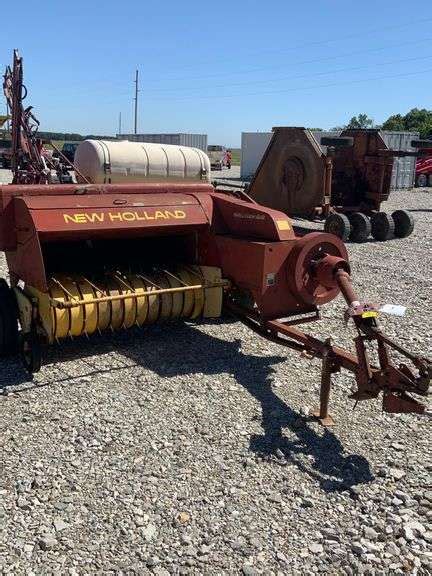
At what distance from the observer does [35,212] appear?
4.44 meters

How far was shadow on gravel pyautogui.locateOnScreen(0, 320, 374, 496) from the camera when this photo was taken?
11.7 ft

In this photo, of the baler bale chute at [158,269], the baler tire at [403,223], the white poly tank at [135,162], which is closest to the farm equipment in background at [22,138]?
the white poly tank at [135,162]

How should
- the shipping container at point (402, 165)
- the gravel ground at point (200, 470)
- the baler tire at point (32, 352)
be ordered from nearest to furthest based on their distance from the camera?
1. the gravel ground at point (200, 470)
2. the baler tire at point (32, 352)
3. the shipping container at point (402, 165)

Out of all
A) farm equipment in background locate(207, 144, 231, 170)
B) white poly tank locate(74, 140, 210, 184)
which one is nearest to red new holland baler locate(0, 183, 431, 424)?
white poly tank locate(74, 140, 210, 184)

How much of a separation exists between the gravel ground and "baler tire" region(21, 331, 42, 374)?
0.33ft

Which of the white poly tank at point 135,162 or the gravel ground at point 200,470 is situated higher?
the white poly tank at point 135,162

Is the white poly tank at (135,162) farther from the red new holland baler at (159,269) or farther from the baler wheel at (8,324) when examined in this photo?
the baler wheel at (8,324)

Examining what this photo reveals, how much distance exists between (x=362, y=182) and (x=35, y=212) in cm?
988

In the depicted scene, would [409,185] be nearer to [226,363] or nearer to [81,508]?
[226,363]

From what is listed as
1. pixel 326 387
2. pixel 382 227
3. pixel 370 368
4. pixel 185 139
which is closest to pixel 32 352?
pixel 326 387

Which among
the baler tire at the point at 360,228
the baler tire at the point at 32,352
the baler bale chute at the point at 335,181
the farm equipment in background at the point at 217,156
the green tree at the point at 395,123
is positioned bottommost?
the baler tire at the point at 32,352

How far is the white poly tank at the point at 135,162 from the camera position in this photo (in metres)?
7.94

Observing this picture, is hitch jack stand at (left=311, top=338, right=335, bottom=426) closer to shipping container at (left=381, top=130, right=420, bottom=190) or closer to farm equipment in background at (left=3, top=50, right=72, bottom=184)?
farm equipment in background at (left=3, top=50, right=72, bottom=184)

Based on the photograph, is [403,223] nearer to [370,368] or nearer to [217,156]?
[370,368]
